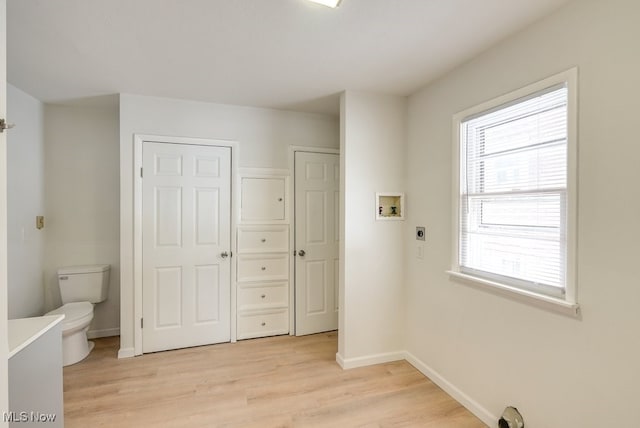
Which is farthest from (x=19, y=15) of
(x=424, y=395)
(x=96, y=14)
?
(x=424, y=395)

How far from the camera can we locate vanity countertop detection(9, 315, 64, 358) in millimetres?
1257

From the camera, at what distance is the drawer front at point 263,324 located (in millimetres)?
3143

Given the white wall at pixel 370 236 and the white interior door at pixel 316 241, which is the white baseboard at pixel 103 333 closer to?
the white interior door at pixel 316 241

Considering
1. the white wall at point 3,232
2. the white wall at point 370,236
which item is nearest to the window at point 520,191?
the white wall at point 370,236

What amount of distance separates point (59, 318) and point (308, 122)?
8.64 ft

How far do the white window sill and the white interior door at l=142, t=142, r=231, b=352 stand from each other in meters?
2.23

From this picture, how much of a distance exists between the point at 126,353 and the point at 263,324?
126 centimetres

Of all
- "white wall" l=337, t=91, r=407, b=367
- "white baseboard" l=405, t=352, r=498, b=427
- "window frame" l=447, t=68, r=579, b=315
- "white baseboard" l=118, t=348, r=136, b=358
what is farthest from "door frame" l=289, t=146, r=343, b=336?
"window frame" l=447, t=68, r=579, b=315

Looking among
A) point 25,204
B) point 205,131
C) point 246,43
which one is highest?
point 246,43

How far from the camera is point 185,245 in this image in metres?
2.95

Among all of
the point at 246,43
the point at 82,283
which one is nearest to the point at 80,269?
the point at 82,283

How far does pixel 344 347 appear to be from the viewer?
8.59ft

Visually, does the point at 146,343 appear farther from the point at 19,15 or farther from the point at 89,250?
the point at 19,15

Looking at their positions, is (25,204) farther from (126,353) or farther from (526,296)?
(526,296)
